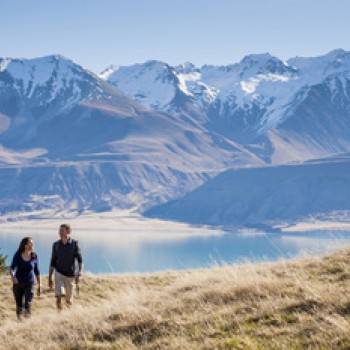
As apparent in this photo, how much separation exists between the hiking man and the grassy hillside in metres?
1.80

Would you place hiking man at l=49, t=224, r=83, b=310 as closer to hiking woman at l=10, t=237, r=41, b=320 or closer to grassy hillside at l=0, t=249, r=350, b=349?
hiking woman at l=10, t=237, r=41, b=320

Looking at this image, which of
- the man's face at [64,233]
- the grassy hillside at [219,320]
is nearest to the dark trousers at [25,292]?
the grassy hillside at [219,320]

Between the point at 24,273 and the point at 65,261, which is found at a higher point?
the point at 65,261

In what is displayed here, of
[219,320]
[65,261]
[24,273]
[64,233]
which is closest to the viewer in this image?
[219,320]

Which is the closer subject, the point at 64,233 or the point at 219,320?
the point at 219,320

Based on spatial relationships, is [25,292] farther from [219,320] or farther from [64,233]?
[219,320]

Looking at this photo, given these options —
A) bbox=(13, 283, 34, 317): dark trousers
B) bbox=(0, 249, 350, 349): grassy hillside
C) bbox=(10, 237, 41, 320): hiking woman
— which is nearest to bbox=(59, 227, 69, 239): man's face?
bbox=(10, 237, 41, 320): hiking woman

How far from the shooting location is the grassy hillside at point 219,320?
929 centimetres

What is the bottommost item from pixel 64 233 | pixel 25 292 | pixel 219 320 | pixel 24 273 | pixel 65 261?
pixel 25 292

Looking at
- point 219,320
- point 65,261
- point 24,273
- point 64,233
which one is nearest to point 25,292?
point 24,273

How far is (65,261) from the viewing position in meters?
16.0

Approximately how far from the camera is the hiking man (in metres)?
15.9

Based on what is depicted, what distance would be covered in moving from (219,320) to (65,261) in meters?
6.32

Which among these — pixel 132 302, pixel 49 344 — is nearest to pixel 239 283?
pixel 132 302
